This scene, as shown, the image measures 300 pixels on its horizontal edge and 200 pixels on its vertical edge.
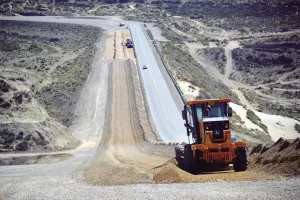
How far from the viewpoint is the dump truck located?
18484mm

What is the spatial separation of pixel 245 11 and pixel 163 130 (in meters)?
123

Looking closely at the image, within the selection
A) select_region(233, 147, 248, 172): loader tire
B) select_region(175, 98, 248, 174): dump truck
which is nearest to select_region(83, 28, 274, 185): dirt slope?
select_region(233, 147, 248, 172): loader tire

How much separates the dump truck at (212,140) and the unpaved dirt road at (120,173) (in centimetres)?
71

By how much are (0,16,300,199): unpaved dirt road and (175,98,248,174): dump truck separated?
0.71 m

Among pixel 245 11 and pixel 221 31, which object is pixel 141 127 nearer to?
pixel 221 31

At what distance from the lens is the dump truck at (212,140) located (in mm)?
18484

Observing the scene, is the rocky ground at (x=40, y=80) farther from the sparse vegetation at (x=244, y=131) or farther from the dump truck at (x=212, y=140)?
the sparse vegetation at (x=244, y=131)

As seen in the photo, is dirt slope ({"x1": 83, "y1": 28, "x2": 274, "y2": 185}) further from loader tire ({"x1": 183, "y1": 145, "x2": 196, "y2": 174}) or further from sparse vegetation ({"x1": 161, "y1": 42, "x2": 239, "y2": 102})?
sparse vegetation ({"x1": 161, "y1": 42, "x2": 239, "y2": 102})

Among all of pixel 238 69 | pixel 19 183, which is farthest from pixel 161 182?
pixel 238 69

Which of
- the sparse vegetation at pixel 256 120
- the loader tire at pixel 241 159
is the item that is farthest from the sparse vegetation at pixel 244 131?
the loader tire at pixel 241 159

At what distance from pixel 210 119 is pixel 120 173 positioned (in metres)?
4.91

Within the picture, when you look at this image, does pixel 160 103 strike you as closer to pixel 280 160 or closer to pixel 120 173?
pixel 120 173

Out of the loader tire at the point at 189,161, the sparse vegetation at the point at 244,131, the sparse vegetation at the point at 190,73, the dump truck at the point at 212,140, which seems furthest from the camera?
the sparse vegetation at the point at 190,73

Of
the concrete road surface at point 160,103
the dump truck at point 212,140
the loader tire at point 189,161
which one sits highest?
the dump truck at point 212,140
